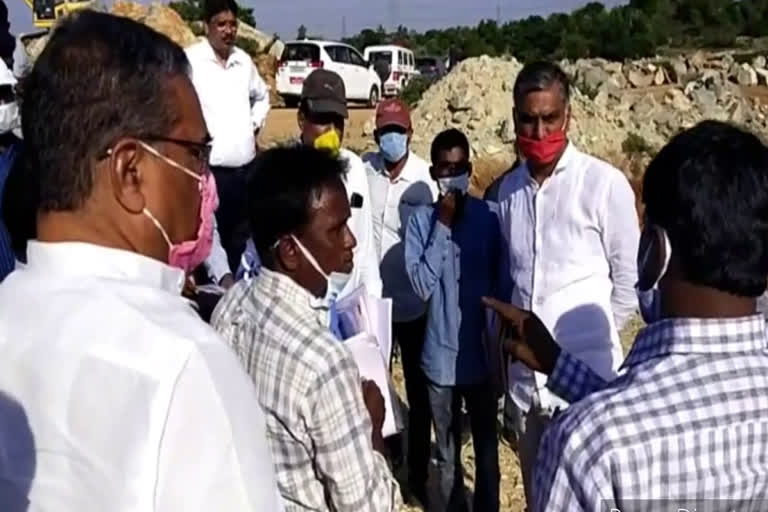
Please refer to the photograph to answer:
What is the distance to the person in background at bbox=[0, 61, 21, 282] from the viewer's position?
404 centimetres

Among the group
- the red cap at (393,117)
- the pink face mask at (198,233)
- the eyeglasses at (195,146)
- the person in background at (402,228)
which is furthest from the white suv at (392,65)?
the eyeglasses at (195,146)

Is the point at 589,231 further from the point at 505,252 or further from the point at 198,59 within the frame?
the point at 198,59

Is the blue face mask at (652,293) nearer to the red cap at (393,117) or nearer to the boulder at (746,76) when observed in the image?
the red cap at (393,117)

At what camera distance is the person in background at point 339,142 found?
5.25 metres

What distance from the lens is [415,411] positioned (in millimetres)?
6047

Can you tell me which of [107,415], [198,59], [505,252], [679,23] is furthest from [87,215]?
[679,23]

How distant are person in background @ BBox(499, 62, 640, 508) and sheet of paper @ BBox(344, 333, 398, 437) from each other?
95 centimetres

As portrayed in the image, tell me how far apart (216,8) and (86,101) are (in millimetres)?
5240

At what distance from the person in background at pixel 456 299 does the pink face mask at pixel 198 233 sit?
2863mm

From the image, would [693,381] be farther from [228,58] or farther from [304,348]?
[228,58]

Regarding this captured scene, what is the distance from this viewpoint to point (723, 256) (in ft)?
6.92

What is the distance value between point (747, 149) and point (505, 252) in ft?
8.73

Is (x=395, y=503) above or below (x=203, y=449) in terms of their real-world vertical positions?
below

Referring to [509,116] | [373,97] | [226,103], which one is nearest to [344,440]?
[226,103]
